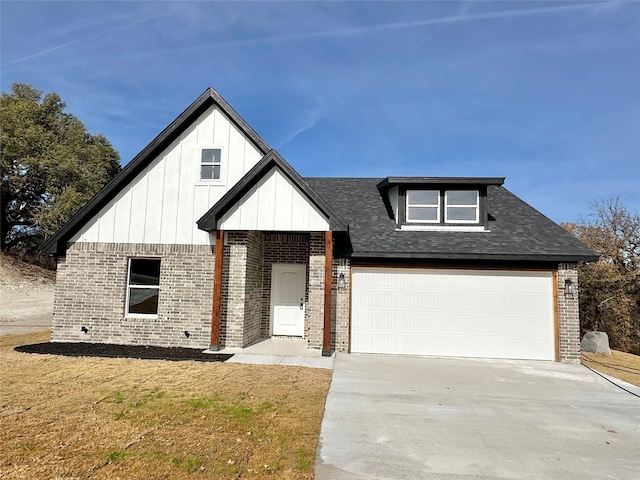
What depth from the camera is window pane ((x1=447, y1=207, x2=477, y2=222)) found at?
40.3 feet

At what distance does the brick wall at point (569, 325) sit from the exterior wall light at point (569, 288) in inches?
2.2

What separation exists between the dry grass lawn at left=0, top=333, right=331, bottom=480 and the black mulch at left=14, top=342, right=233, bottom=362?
2.37 feet

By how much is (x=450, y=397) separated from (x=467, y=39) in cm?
1066

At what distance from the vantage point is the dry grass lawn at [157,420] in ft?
12.9

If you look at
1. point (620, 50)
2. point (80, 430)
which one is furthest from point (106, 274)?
point (620, 50)

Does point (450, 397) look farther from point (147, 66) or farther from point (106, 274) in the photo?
point (147, 66)

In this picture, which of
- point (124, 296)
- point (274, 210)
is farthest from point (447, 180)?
point (124, 296)

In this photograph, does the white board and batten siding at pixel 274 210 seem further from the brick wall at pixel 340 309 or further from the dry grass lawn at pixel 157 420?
the dry grass lawn at pixel 157 420

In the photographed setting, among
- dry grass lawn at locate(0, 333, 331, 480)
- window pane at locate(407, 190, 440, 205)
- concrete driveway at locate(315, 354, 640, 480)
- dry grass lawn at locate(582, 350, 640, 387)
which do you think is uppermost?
window pane at locate(407, 190, 440, 205)

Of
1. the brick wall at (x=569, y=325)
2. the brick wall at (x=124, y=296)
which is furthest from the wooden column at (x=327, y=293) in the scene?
the brick wall at (x=569, y=325)

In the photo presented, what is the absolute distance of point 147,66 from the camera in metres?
13.0

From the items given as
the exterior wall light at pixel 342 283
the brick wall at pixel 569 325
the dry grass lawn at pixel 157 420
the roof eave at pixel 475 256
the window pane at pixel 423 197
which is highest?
the window pane at pixel 423 197

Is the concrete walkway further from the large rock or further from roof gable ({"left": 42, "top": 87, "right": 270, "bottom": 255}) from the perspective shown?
the large rock

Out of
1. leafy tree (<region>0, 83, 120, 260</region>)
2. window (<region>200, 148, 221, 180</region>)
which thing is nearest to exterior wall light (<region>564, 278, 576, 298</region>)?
window (<region>200, 148, 221, 180</region>)
